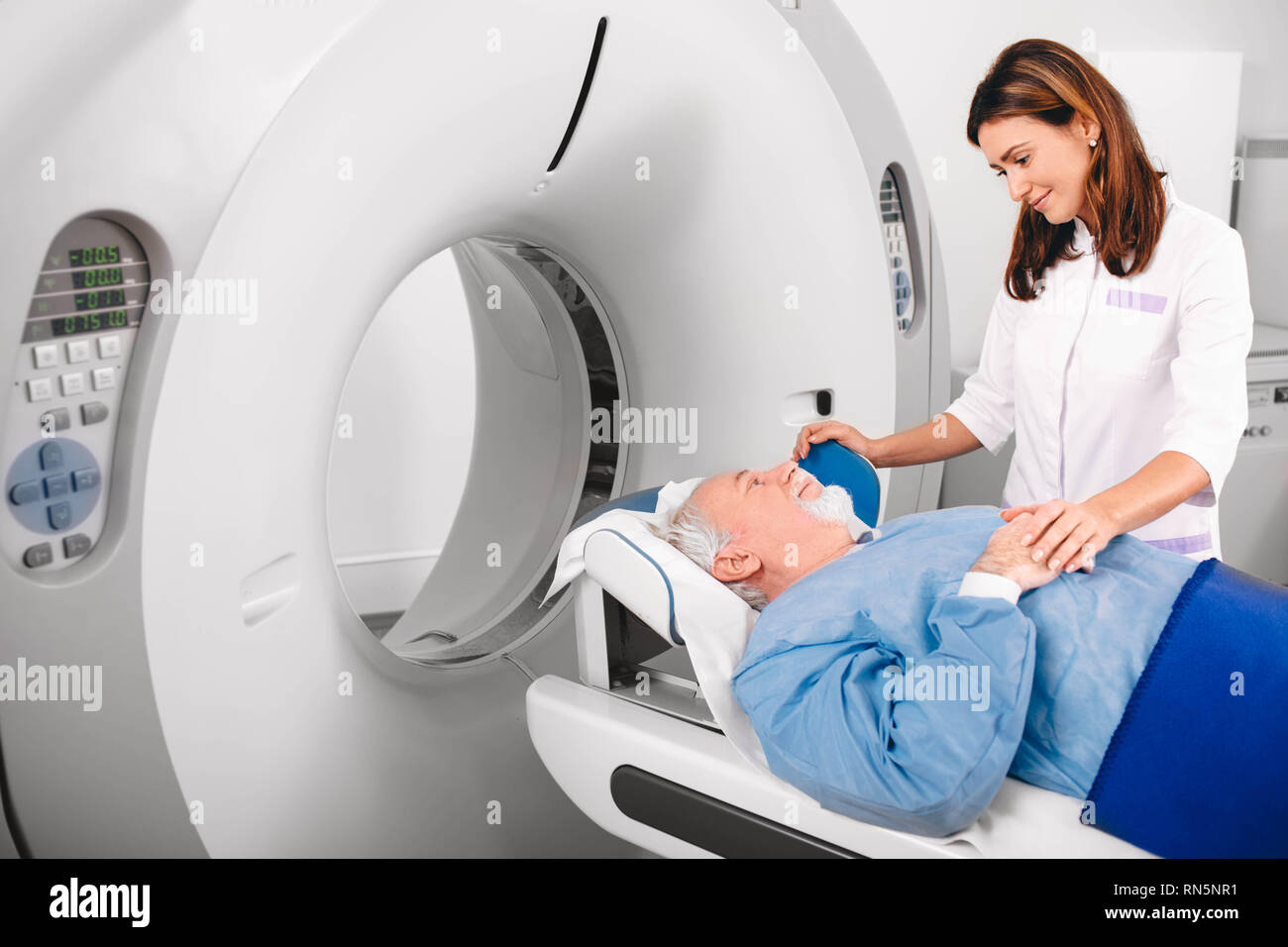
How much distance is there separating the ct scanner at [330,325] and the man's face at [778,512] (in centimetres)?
25

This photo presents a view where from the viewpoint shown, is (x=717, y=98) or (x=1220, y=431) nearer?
(x=1220, y=431)

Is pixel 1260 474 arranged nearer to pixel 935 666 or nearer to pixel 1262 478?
→ pixel 1262 478

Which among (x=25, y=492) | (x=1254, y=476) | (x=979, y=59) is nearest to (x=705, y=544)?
(x=25, y=492)

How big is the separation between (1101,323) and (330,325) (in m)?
1.00

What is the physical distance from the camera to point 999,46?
3000mm

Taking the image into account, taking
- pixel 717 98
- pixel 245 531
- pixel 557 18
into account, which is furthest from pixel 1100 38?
pixel 245 531

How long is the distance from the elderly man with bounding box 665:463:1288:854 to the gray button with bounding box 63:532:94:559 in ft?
2.11

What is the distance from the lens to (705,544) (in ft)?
4.69

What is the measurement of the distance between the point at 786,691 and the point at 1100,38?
250 cm

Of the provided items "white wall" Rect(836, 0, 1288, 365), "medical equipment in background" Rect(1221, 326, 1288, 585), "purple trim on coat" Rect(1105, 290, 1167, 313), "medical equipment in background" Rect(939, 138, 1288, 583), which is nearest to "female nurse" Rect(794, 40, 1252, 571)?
"purple trim on coat" Rect(1105, 290, 1167, 313)

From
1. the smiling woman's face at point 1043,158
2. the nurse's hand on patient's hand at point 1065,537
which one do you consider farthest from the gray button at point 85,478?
the smiling woman's face at point 1043,158

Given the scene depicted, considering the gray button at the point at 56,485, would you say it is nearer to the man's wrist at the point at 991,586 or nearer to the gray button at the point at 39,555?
the gray button at the point at 39,555
